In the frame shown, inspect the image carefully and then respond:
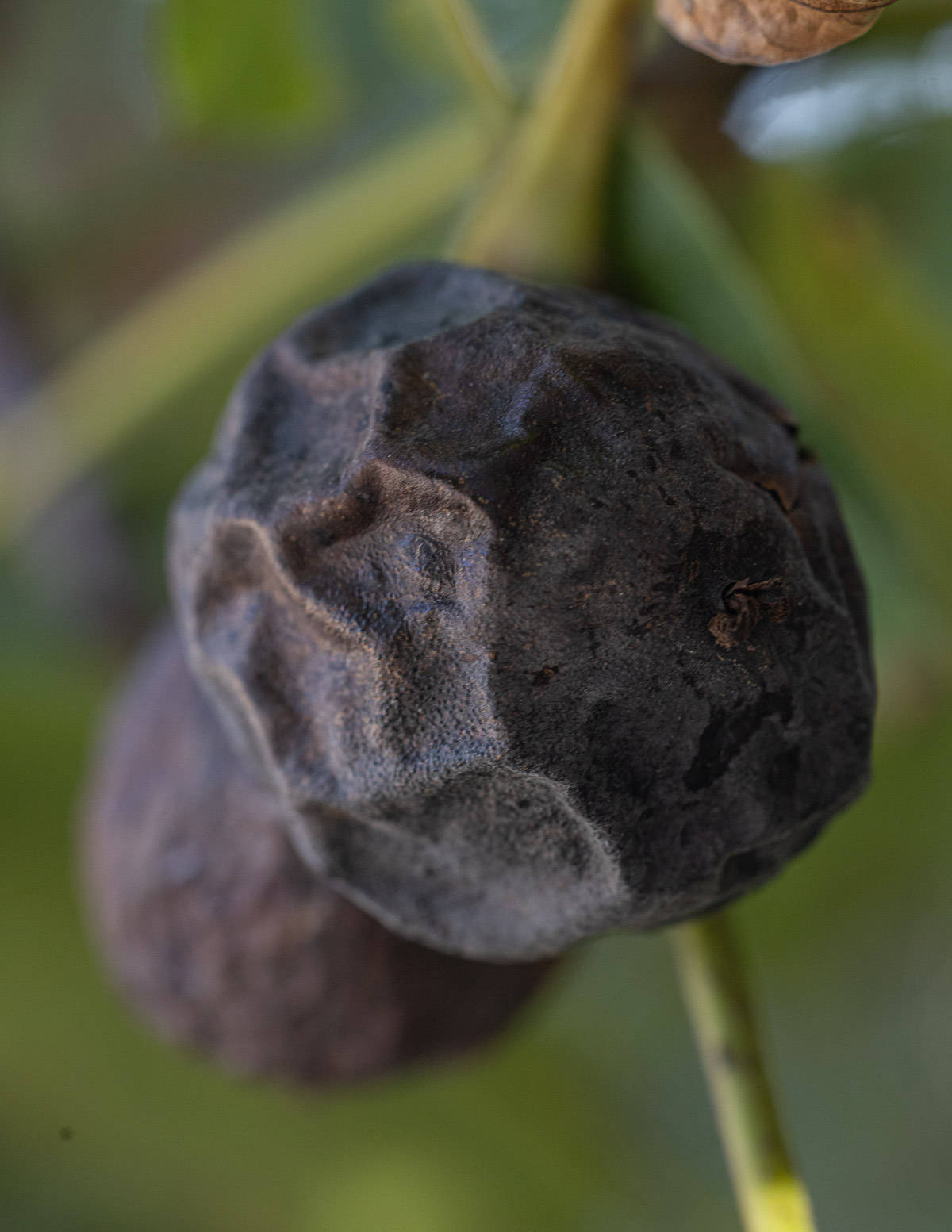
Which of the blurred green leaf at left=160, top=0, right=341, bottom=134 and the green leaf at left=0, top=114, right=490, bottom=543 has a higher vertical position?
the blurred green leaf at left=160, top=0, right=341, bottom=134

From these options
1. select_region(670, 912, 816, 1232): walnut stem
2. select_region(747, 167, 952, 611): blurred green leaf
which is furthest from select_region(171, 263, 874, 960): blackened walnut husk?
select_region(747, 167, 952, 611): blurred green leaf

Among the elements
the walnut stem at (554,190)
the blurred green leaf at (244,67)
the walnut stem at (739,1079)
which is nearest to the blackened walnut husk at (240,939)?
the walnut stem at (739,1079)

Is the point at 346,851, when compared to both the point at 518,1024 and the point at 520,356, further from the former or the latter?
the point at 518,1024

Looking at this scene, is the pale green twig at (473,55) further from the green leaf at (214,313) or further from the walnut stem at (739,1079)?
the walnut stem at (739,1079)

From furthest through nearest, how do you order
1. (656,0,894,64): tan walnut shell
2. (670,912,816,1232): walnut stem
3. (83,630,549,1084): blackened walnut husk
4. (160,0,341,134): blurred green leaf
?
(160,0,341,134): blurred green leaf, (83,630,549,1084): blackened walnut husk, (670,912,816,1232): walnut stem, (656,0,894,64): tan walnut shell

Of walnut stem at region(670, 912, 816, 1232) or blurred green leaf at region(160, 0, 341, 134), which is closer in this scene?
walnut stem at region(670, 912, 816, 1232)

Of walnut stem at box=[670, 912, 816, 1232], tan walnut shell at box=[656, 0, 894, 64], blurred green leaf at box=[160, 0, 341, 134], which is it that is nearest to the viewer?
tan walnut shell at box=[656, 0, 894, 64]

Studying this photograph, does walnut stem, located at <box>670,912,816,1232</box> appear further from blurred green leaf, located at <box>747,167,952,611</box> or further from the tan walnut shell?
blurred green leaf, located at <box>747,167,952,611</box>
